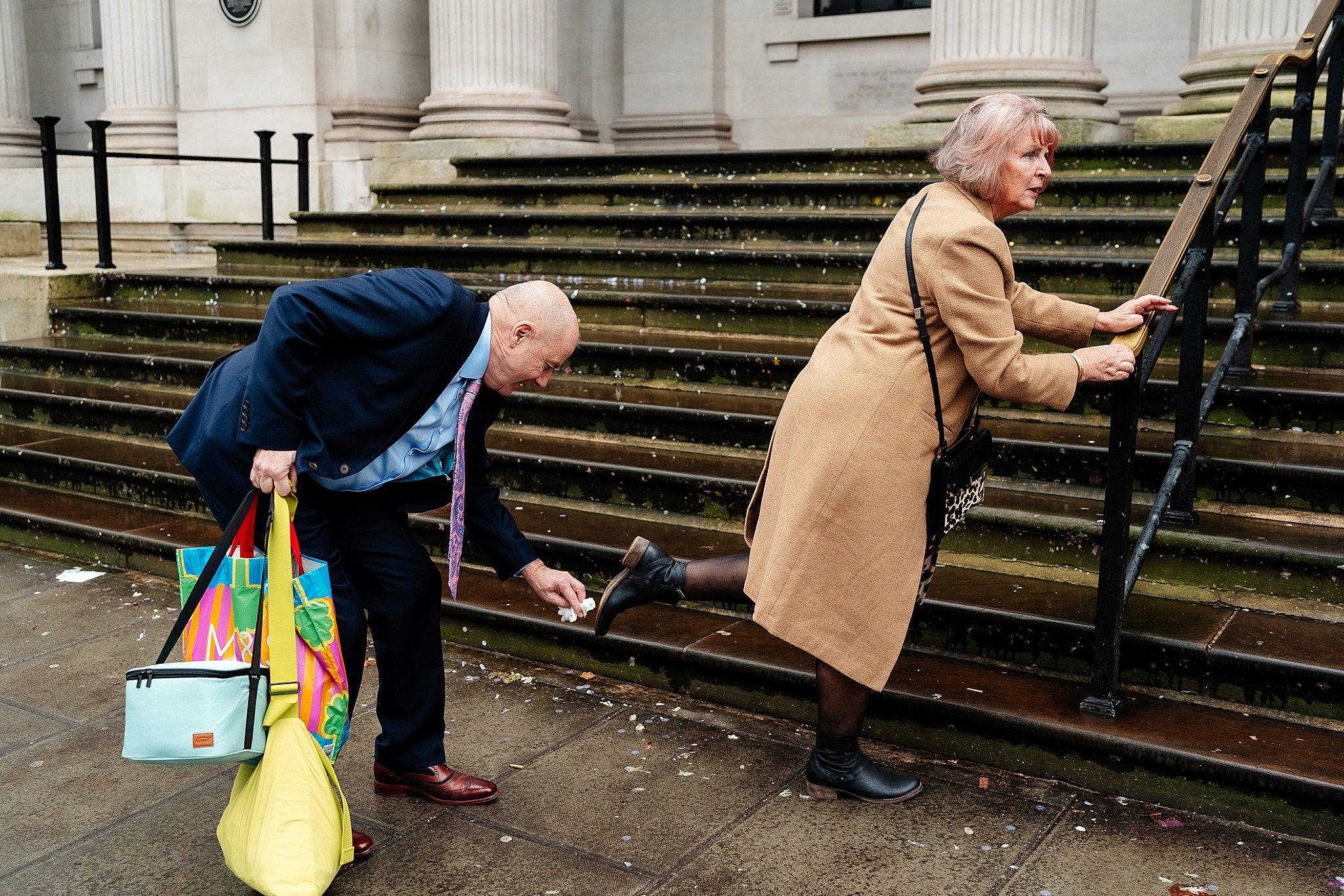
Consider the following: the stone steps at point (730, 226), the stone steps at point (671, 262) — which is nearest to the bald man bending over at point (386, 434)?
the stone steps at point (730, 226)

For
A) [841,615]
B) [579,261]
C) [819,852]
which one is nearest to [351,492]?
[841,615]

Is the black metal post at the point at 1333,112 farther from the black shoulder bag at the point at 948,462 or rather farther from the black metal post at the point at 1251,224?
the black shoulder bag at the point at 948,462

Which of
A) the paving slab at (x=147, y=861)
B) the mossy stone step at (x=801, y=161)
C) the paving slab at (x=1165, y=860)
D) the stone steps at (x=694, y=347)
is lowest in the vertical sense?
the paving slab at (x=147, y=861)

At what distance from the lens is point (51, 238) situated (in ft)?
28.8

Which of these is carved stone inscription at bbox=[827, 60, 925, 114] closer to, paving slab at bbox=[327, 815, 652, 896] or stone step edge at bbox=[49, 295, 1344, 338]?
stone step edge at bbox=[49, 295, 1344, 338]

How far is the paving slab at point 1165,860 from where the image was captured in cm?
295

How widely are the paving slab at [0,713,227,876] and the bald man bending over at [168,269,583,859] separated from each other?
67 cm

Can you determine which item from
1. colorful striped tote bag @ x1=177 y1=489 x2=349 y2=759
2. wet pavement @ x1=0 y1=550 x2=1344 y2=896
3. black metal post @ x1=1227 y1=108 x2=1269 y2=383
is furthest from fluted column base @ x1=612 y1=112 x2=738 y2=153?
colorful striped tote bag @ x1=177 y1=489 x2=349 y2=759

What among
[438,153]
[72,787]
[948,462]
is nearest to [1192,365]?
[948,462]

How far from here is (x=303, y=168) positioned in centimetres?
1012

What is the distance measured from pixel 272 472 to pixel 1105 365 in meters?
2.01

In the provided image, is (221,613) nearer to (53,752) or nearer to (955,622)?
(53,752)

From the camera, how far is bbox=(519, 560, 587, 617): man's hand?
10.8 ft

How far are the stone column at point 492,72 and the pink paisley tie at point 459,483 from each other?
23.1ft
